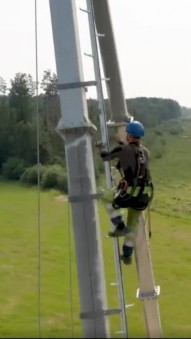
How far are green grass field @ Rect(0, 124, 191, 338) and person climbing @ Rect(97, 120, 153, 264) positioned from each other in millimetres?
12762

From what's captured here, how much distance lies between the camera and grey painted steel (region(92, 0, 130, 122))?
5801 mm

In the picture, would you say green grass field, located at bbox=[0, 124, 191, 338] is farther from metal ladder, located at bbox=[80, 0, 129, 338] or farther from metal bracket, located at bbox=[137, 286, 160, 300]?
metal ladder, located at bbox=[80, 0, 129, 338]

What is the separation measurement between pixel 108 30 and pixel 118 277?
2.17 meters

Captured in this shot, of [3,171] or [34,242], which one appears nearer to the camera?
[34,242]

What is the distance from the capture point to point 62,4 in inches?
178

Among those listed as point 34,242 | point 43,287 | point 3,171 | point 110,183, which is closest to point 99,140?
point 110,183

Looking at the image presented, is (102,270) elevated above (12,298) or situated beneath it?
situated beneath

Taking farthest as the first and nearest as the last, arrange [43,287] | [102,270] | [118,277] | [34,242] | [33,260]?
[34,242] < [33,260] < [43,287] < [118,277] < [102,270]

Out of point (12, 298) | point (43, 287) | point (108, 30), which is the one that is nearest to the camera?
point (108, 30)

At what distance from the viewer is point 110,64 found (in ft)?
19.8

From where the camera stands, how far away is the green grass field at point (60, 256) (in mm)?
27944

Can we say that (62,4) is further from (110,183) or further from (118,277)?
(118,277)

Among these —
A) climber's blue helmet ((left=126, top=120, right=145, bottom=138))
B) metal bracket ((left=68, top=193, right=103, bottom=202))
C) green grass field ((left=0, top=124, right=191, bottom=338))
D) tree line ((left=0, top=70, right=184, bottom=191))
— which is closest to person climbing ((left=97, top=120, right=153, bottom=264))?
climber's blue helmet ((left=126, top=120, right=145, bottom=138))

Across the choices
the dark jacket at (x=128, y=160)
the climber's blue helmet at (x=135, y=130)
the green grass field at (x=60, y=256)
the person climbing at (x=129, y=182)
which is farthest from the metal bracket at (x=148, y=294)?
the green grass field at (x=60, y=256)
